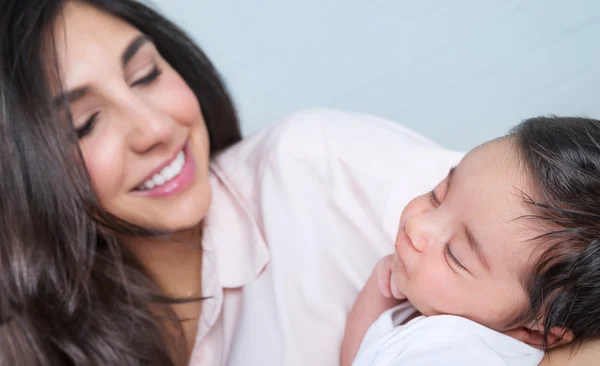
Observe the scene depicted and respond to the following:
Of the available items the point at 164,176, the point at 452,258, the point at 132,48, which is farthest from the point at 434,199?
the point at 132,48

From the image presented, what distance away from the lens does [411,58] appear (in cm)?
174

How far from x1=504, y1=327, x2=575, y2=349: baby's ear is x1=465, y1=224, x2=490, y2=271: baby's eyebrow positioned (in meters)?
0.12

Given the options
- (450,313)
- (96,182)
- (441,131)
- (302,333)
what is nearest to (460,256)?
(450,313)

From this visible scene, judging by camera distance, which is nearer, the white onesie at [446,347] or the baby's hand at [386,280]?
the white onesie at [446,347]

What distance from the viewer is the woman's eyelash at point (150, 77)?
95 cm

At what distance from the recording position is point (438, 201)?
84 cm

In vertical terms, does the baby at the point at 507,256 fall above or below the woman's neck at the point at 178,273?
above

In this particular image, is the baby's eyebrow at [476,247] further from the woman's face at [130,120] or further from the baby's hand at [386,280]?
the woman's face at [130,120]

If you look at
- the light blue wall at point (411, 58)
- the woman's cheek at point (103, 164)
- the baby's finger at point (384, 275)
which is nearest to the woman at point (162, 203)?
the woman's cheek at point (103, 164)

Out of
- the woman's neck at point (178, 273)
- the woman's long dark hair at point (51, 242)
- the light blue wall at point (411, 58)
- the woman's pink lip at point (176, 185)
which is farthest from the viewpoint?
the light blue wall at point (411, 58)

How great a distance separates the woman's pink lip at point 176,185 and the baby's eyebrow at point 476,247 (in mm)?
495

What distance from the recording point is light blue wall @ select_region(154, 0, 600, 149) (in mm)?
1613

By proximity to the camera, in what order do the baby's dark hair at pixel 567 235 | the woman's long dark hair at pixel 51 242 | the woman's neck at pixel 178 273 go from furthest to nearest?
the woman's neck at pixel 178 273, the woman's long dark hair at pixel 51 242, the baby's dark hair at pixel 567 235

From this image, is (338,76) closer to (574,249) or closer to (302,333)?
(302,333)
